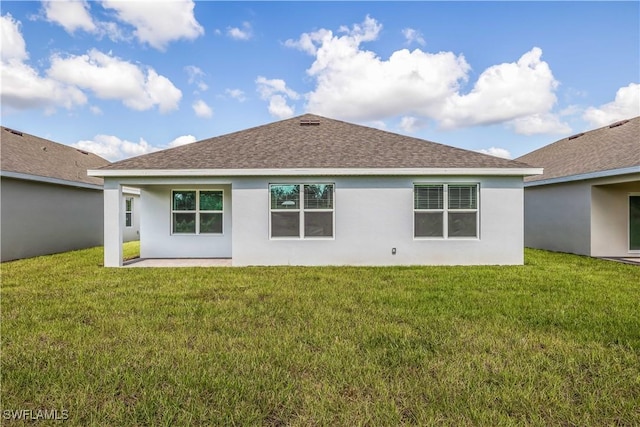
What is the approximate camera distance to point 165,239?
11.8 meters

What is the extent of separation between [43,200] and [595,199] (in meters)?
20.6

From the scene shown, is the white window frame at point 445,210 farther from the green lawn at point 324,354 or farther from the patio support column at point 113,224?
the patio support column at point 113,224

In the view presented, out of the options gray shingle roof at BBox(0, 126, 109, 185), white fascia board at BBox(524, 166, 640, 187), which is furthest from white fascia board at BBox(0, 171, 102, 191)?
white fascia board at BBox(524, 166, 640, 187)

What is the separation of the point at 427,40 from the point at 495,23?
4.80m

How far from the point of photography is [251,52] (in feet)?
49.5

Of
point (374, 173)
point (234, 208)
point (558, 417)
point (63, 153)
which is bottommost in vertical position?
point (558, 417)

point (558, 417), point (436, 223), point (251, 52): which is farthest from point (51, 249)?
point (558, 417)

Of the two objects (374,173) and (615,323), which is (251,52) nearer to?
(374,173)

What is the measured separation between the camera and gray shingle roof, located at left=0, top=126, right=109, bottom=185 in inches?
469

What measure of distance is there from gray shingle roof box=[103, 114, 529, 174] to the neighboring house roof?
433cm

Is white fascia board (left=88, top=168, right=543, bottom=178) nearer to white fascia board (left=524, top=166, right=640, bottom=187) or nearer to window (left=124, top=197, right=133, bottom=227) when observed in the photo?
white fascia board (left=524, top=166, right=640, bottom=187)

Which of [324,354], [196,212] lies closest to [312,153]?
[196,212]

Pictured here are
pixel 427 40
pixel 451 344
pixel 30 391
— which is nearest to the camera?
pixel 30 391

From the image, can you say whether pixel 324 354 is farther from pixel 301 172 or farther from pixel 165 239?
pixel 165 239
